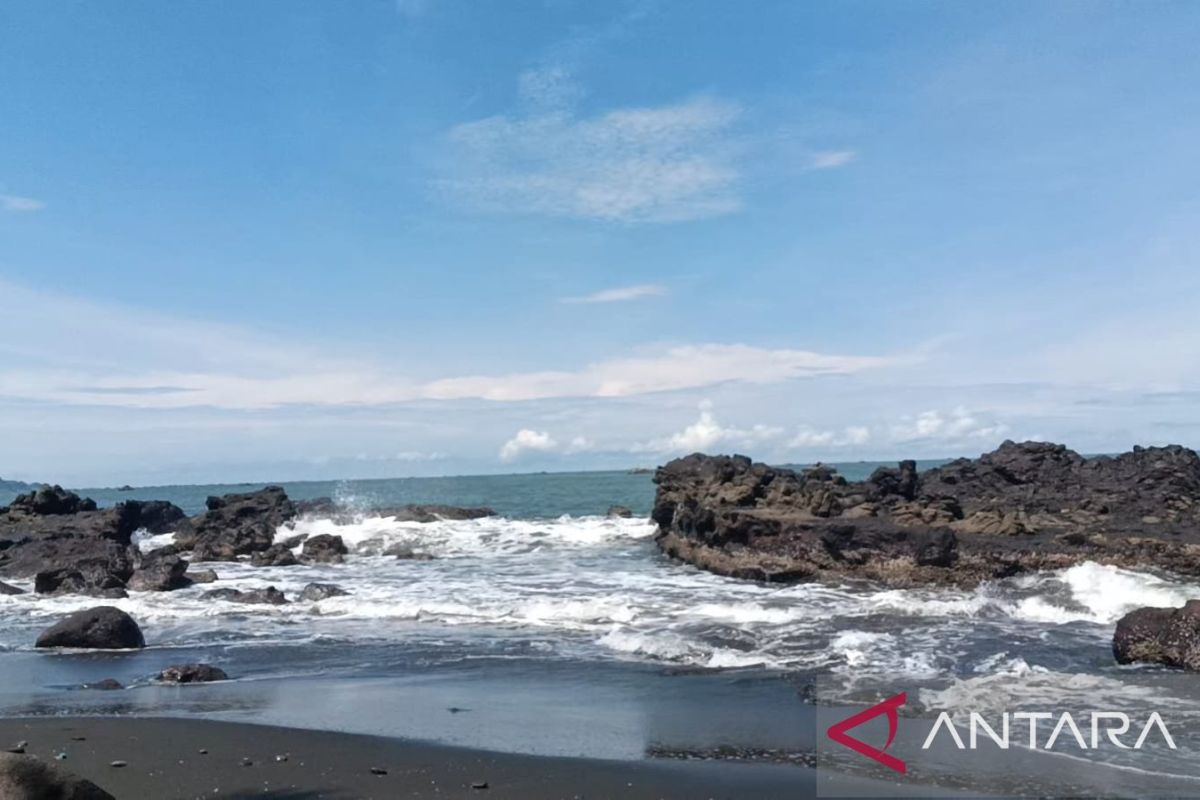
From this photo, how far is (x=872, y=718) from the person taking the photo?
966 cm

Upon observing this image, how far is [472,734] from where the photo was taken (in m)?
9.30

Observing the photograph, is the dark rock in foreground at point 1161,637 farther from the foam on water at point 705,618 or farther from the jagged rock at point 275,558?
the jagged rock at point 275,558

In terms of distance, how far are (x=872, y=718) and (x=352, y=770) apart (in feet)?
17.5

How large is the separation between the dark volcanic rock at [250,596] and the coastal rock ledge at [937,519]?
1095 cm

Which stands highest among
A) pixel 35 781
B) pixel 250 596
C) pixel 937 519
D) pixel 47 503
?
pixel 937 519

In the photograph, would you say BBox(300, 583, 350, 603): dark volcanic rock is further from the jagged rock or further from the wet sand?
the wet sand

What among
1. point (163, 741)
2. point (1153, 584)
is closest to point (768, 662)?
point (163, 741)

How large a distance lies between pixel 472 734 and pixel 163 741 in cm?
300

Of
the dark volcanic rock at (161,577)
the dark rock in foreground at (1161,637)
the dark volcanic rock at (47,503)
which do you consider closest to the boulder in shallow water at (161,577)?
the dark volcanic rock at (161,577)

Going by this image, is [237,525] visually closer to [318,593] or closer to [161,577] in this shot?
[161,577]

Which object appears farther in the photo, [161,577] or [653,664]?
[161,577]

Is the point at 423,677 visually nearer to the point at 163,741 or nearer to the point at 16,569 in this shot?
the point at 163,741

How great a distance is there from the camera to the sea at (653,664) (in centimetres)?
906

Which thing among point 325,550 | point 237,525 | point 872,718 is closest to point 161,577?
point 325,550
